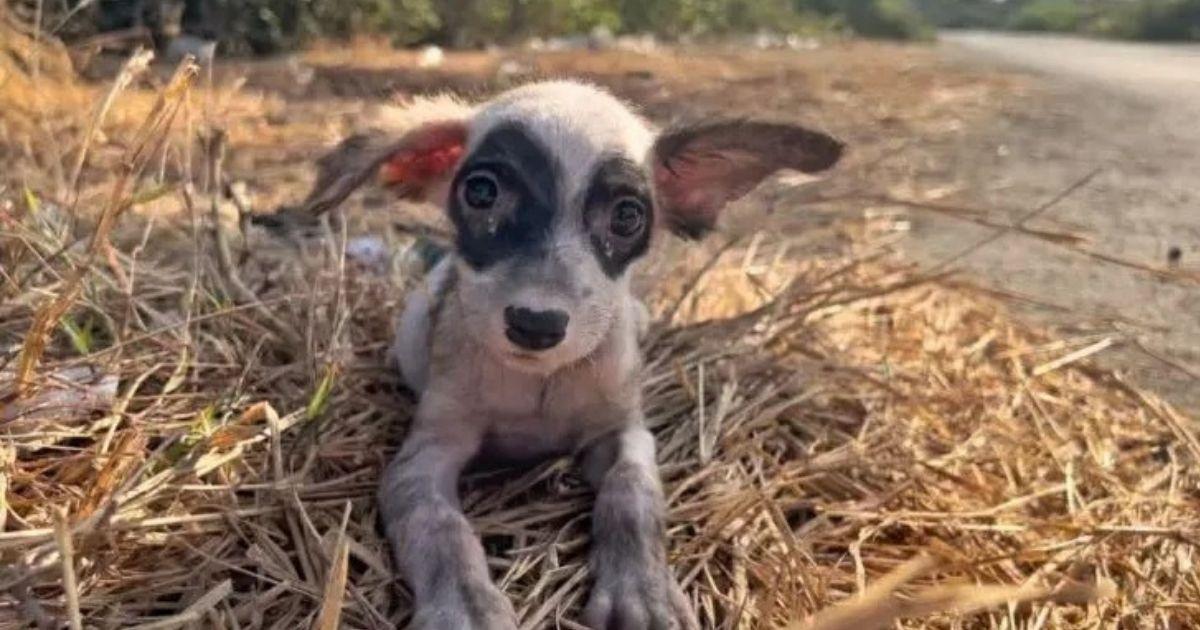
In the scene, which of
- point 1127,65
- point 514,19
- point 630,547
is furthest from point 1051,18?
point 630,547

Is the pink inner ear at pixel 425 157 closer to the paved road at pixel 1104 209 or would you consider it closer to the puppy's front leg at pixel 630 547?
the puppy's front leg at pixel 630 547

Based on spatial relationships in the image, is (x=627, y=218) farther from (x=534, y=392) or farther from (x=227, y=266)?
(x=227, y=266)

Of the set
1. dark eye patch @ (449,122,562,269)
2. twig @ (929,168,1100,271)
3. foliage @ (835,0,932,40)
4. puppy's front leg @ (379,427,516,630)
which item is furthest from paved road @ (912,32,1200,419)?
foliage @ (835,0,932,40)

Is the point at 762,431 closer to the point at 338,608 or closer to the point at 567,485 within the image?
the point at 567,485

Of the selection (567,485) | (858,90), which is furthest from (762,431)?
(858,90)

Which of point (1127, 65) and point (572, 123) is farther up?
point (572, 123)

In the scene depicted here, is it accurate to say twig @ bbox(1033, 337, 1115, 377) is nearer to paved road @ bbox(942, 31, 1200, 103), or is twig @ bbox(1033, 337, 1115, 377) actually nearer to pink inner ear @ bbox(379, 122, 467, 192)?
pink inner ear @ bbox(379, 122, 467, 192)
